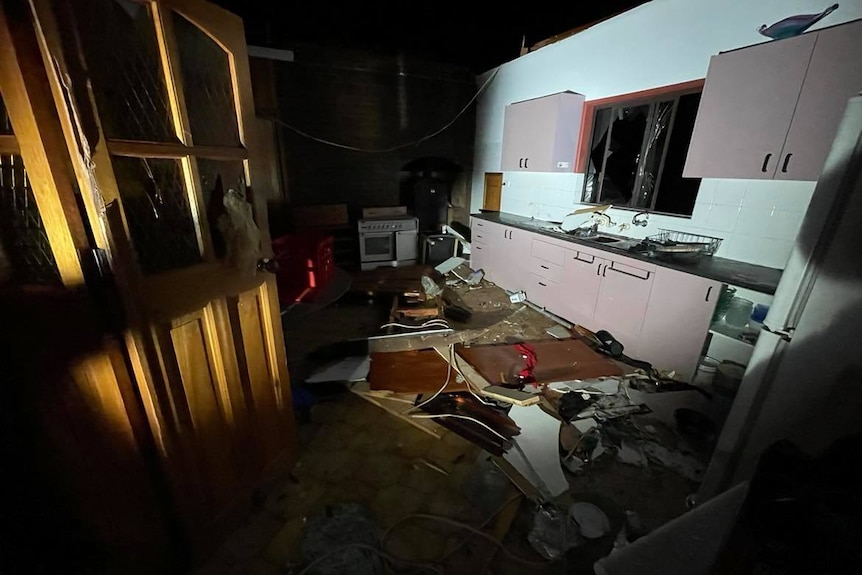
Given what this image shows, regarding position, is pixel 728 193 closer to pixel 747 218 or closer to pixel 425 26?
pixel 747 218

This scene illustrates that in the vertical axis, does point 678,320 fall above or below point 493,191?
below

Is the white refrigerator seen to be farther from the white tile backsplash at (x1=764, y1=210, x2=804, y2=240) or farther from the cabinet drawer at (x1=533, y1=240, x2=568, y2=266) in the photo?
the cabinet drawer at (x1=533, y1=240, x2=568, y2=266)

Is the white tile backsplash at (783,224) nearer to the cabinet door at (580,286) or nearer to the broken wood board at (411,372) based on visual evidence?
the cabinet door at (580,286)

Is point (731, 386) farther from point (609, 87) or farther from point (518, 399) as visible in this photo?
point (609, 87)

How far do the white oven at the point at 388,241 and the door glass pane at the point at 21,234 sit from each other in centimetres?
380

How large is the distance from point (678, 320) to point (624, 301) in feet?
1.36

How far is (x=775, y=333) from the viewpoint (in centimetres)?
111

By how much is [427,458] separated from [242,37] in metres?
2.07

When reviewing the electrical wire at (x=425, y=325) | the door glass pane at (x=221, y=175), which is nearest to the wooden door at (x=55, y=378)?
the door glass pane at (x=221, y=175)

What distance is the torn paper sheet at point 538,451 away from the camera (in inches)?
65.5

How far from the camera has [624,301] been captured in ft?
8.84

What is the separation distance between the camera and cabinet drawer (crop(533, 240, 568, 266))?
10.6 feet

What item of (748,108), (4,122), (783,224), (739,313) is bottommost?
(739,313)

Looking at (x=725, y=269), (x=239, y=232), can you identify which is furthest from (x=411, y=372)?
(x=725, y=269)
